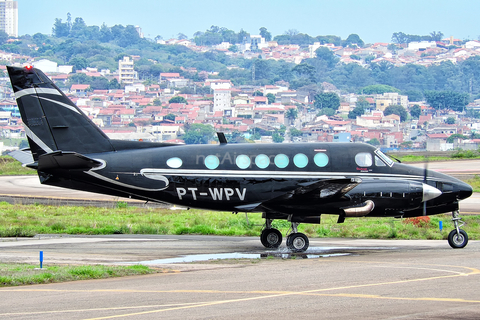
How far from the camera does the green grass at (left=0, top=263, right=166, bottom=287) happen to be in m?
15.0

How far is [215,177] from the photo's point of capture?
21.2 meters

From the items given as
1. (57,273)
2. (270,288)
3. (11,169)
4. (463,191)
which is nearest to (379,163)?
(463,191)

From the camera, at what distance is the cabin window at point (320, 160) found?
21.4m

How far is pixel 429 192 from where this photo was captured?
20.8 meters

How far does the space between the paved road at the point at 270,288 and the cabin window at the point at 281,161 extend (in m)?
2.80

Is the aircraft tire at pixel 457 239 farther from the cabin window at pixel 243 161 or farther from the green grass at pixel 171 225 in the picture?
the cabin window at pixel 243 161

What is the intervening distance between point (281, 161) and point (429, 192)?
481cm

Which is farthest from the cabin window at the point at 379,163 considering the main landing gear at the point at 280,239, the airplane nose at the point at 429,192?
the main landing gear at the point at 280,239

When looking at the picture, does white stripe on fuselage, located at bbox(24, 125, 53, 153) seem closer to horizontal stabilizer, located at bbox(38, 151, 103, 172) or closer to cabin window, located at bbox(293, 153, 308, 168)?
horizontal stabilizer, located at bbox(38, 151, 103, 172)

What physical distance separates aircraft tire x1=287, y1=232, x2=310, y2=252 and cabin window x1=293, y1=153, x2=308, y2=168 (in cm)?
227

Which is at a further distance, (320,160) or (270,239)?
(270,239)

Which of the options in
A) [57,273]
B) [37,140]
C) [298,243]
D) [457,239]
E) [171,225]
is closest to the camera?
[57,273]

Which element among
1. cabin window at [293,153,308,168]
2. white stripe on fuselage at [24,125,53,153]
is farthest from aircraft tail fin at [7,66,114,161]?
cabin window at [293,153,308,168]

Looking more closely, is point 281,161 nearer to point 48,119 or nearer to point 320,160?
point 320,160
